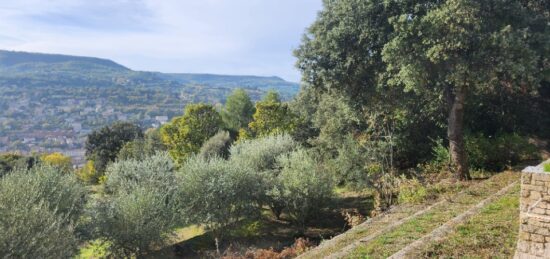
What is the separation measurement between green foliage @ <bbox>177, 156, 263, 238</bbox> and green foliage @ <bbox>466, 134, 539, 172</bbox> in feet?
31.1

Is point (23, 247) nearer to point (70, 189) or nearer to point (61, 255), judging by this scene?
point (61, 255)

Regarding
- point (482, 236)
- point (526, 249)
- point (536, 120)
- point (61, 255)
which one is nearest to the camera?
point (526, 249)

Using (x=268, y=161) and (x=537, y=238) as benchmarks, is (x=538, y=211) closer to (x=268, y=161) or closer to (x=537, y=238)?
(x=537, y=238)

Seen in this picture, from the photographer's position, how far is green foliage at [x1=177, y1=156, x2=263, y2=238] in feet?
49.9

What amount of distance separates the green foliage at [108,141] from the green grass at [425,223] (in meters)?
40.5

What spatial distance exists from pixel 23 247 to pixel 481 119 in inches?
774

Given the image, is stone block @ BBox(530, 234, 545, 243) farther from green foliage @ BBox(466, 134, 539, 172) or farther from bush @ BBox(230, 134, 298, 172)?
bush @ BBox(230, 134, 298, 172)

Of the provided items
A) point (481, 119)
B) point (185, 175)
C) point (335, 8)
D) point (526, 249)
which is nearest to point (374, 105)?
point (335, 8)

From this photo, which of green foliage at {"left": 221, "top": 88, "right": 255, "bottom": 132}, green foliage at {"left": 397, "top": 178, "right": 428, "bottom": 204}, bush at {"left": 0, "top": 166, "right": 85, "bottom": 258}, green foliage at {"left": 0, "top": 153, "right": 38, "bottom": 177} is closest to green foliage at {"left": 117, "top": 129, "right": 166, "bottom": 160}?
green foliage at {"left": 221, "top": 88, "right": 255, "bottom": 132}

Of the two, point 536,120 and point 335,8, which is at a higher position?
point 335,8

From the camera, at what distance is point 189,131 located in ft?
119

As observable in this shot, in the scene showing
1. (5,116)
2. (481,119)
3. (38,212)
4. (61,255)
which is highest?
(481,119)

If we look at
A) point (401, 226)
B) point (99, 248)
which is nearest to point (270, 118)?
point (99, 248)

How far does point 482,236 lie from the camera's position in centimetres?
756
